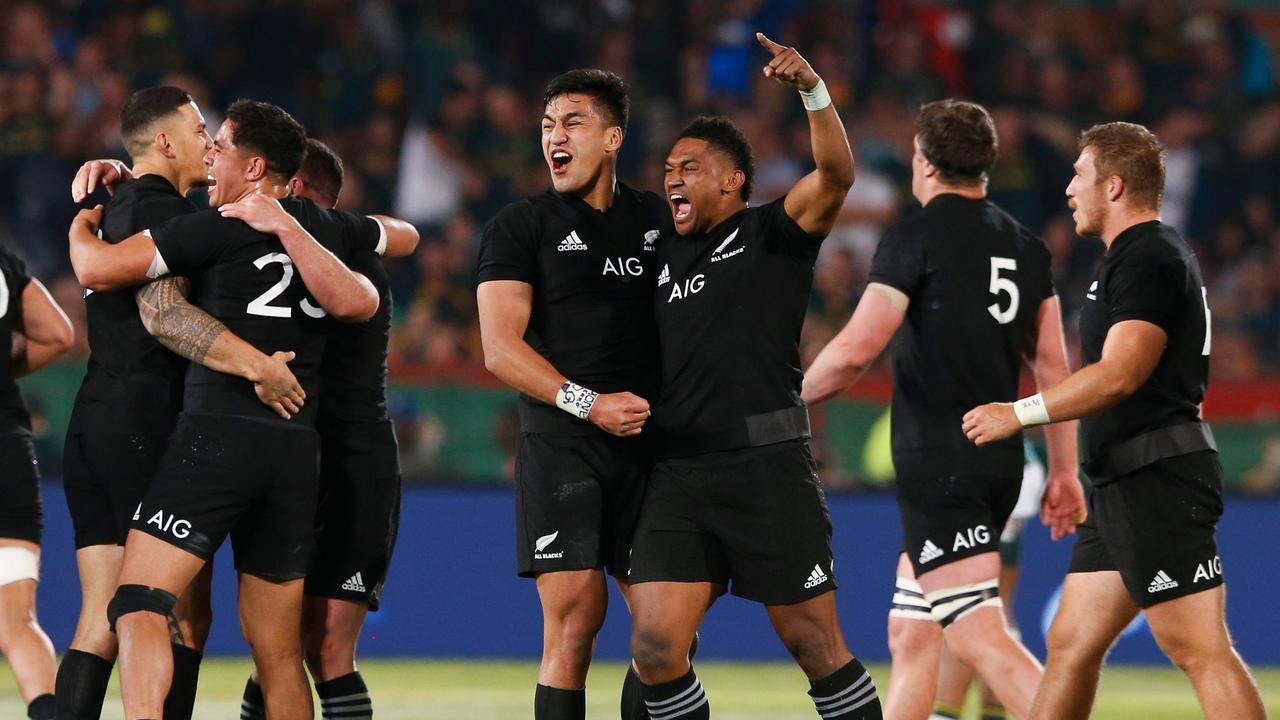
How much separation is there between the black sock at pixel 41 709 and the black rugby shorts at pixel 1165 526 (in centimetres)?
442

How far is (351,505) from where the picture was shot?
680 cm

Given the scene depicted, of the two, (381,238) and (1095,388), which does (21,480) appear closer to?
(381,238)

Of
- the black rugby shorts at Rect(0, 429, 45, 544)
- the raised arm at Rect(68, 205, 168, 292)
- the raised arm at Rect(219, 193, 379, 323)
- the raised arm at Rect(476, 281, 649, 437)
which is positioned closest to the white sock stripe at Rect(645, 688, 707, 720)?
the raised arm at Rect(476, 281, 649, 437)

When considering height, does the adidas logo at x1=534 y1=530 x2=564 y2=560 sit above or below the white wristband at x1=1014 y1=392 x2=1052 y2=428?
below

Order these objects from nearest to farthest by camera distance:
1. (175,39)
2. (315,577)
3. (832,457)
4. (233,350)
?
(233,350), (315,577), (832,457), (175,39)

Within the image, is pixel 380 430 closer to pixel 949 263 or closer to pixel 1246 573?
pixel 949 263

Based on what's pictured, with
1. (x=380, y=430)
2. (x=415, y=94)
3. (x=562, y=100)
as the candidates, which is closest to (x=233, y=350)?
(x=380, y=430)

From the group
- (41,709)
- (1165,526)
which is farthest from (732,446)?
(41,709)

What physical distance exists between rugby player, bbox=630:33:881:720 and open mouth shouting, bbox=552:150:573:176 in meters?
0.38

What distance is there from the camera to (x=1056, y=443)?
7.37 meters

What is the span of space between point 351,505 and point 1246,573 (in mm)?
7440

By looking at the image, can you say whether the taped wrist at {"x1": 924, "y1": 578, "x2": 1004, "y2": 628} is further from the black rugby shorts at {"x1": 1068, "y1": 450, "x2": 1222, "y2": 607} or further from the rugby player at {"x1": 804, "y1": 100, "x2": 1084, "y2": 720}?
the black rugby shorts at {"x1": 1068, "y1": 450, "x2": 1222, "y2": 607}

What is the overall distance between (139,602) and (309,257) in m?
1.36

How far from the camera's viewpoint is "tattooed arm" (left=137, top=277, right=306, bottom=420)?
20.0 feet
